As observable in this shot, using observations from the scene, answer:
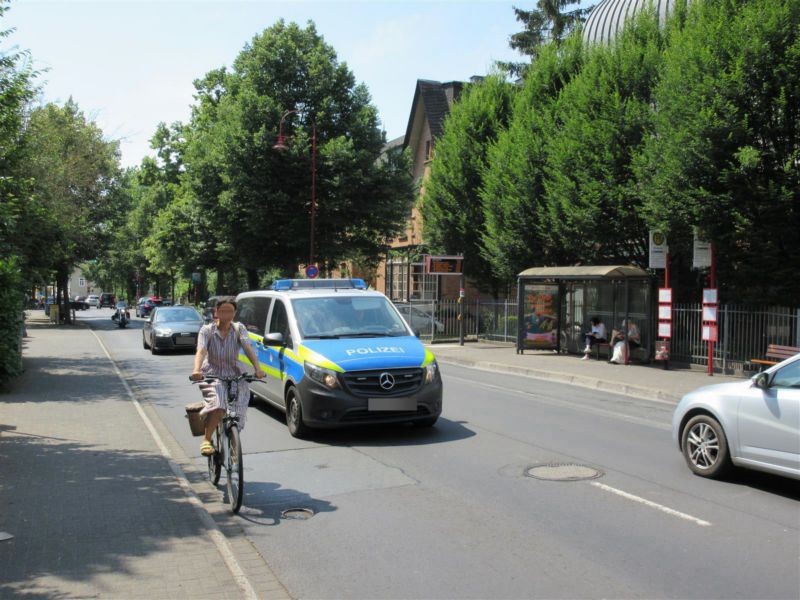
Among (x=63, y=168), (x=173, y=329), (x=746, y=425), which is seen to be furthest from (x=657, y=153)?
(x=63, y=168)

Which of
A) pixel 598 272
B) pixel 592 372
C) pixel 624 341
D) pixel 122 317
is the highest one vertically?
pixel 598 272

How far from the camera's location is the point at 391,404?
885 centimetres

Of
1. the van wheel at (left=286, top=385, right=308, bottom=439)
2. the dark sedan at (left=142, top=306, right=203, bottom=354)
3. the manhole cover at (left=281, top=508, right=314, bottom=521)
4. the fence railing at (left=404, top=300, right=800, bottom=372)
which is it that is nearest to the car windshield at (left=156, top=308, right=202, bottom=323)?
the dark sedan at (left=142, top=306, right=203, bottom=354)

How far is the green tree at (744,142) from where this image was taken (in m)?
16.1

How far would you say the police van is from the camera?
348 inches

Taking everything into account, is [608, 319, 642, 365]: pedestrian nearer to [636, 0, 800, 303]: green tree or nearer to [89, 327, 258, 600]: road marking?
[636, 0, 800, 303]: green tree

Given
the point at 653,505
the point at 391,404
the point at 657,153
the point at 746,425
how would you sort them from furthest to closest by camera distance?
the point at 657,153 → the point at 391,404 → the point at 746,425 → the point at 653,505

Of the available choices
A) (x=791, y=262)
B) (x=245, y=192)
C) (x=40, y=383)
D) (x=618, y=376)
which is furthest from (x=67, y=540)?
(x=245, y=192)

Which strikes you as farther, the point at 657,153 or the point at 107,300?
the point at 107,300

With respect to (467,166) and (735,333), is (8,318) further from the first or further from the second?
(467,166)

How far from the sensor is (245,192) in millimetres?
32156

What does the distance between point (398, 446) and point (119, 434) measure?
3683mm

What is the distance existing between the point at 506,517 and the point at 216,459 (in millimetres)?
2743

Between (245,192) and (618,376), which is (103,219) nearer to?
(245,192)
